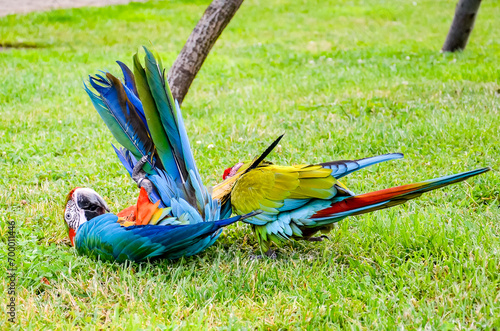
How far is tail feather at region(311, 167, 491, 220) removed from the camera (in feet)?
6.29

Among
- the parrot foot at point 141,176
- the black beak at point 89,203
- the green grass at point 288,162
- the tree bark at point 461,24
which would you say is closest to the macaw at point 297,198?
the green grass at point 288,162

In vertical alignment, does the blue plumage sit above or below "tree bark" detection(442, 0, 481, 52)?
below

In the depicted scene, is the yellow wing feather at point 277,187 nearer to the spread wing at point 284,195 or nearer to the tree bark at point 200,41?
the spread wing at point 284,195

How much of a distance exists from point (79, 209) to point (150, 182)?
0.46m

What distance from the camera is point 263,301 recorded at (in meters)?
2.13

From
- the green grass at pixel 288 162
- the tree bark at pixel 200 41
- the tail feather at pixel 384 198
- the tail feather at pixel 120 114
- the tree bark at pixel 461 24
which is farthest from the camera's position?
the tree bark at pixel 461 24

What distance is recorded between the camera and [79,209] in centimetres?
250

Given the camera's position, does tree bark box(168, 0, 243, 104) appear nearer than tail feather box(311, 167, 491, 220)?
No

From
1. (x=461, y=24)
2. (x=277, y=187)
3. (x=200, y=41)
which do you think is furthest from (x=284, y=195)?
(x=461, y=24)

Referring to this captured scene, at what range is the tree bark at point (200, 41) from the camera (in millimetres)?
4762

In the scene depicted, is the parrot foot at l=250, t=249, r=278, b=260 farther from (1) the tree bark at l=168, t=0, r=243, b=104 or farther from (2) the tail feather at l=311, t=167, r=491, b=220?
(1) the tree bark at l=168, t=0, r=243, b=104

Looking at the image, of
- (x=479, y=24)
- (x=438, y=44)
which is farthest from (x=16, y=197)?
(x=479, y=24)

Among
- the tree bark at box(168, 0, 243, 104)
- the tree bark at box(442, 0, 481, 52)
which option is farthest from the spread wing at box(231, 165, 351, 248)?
the tree bark at box(442, 0, 481, 52)

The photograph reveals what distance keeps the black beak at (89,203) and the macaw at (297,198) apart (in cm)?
76
